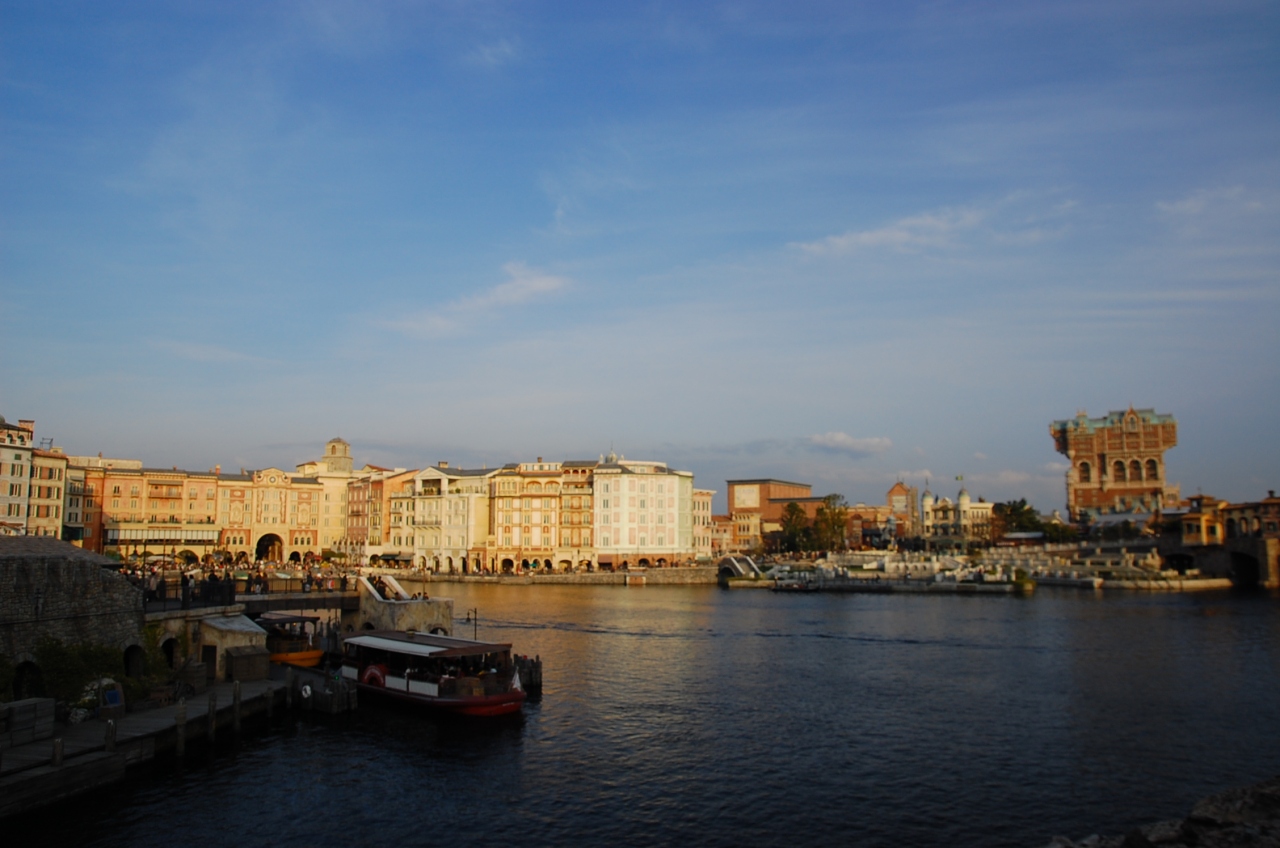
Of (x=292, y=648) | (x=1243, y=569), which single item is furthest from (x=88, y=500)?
(x=1243, y=569)

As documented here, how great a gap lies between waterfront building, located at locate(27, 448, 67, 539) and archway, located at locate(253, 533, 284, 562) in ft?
142

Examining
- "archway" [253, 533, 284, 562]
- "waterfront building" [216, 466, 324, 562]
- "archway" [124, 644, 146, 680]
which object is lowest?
"archway" [124, 644, 146, 680]

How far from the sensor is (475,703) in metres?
36.9

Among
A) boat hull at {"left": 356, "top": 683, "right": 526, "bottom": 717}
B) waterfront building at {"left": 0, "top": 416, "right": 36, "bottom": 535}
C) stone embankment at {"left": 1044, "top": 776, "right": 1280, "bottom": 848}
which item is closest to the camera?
stone embankment at {"left": 1044, "top": 776, "right": 1280, "bottom": 848}

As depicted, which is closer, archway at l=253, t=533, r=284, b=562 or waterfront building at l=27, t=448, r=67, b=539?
waterfront building at l=27, t=448, r=67, b=539

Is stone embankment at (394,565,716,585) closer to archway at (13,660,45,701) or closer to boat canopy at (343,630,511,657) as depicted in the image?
boat canopy at (343,630,511,657)

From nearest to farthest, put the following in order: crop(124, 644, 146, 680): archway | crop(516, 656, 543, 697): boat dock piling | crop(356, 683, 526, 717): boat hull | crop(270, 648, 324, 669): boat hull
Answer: crop(124, 644, 146, 680): archway < crop(356, 683, 526, 717): boat hull < crop(516, 656, 543, 697): boat dock piling < crop(270, 648, 324, 669): boat hull

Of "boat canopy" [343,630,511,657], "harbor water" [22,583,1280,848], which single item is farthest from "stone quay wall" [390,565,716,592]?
"boat canopy" [343,630,511,657]

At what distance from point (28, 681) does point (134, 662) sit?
488 centimetres

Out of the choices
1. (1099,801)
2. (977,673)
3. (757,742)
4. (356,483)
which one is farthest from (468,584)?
(1099,801)

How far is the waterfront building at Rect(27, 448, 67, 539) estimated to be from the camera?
9462cm

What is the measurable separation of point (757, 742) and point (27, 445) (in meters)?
89.2

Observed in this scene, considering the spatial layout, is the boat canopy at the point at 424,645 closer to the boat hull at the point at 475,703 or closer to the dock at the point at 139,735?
the boat hull at the point at 475,703

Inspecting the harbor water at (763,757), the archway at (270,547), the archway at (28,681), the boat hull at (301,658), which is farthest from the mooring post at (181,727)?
the archway at (270,547)
